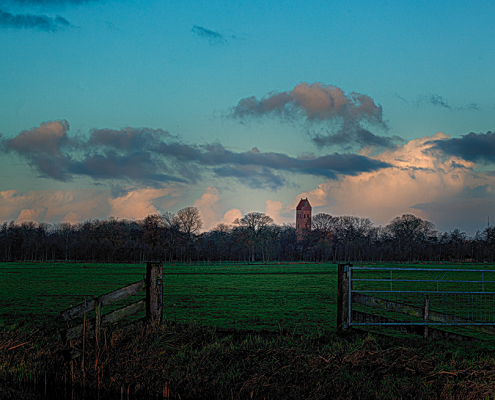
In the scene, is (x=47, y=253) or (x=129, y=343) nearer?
(x=129, y=343)

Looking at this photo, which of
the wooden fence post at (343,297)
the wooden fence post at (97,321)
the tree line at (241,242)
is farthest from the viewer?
the tree line at (241,242)

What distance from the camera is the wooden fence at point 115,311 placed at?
23.2 feet

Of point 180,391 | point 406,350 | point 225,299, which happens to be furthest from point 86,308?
point 225,299

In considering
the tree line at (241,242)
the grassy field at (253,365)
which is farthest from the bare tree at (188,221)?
the grassy field at (253,365)

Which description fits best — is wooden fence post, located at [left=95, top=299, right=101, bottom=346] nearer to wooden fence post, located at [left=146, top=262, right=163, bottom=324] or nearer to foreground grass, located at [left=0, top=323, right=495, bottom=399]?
foreground grass, located at [left=0, top=323, right=495, bottom=399]

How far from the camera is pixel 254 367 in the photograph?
22.3 ft

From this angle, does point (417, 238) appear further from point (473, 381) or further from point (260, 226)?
point (473, 381)

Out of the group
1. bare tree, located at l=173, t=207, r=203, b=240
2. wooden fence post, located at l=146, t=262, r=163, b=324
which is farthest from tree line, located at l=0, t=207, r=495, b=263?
wooden fence post, located at l=146, t=262, r=163, b=324

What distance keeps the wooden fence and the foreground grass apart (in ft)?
1.01

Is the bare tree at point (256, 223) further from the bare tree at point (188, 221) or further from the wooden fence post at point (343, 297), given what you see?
the wooden fence post at point (343, 297)

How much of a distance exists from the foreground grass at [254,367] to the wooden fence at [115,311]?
309mm

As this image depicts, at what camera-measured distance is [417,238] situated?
119625 millimetres

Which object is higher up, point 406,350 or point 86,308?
point 86,308

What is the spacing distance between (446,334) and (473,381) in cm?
319
